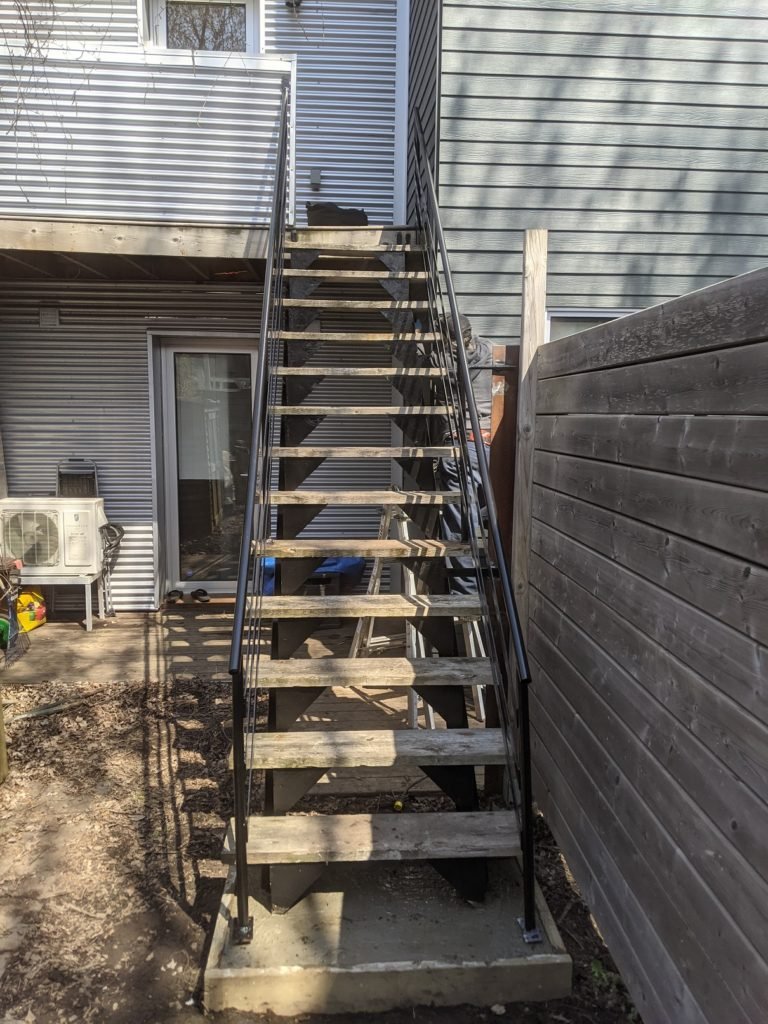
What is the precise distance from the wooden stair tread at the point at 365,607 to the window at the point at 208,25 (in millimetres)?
5171

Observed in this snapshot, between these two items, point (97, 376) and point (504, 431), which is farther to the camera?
point (97, 376)

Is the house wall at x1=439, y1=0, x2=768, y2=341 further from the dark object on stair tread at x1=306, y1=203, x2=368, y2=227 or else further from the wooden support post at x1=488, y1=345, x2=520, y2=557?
the wooden support post at x1=488, y1=345, x2=520, y2=557

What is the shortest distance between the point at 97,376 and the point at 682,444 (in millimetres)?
5217

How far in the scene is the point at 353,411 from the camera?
3807mm

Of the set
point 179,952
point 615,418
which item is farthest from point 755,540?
point 179,952

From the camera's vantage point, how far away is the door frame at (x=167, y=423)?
603 cm

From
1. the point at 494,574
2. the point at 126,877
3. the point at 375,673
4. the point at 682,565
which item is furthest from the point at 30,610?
the point at 682,565

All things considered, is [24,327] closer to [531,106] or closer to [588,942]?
[531,106]

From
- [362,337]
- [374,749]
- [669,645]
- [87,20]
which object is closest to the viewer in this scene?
[669,645]

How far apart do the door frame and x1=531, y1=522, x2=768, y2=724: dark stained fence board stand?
13.7 feet

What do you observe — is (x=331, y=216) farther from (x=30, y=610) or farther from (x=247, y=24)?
(x=30, y=610)

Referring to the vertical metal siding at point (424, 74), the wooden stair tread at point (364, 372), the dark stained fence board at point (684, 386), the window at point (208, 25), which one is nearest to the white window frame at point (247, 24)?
the window at point (208, 25)

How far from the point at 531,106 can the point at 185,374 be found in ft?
11.2

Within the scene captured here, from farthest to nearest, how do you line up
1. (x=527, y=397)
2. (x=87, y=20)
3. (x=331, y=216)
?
(x=87, y=20) → (x=331, y=216) → (x=527, y=397)
